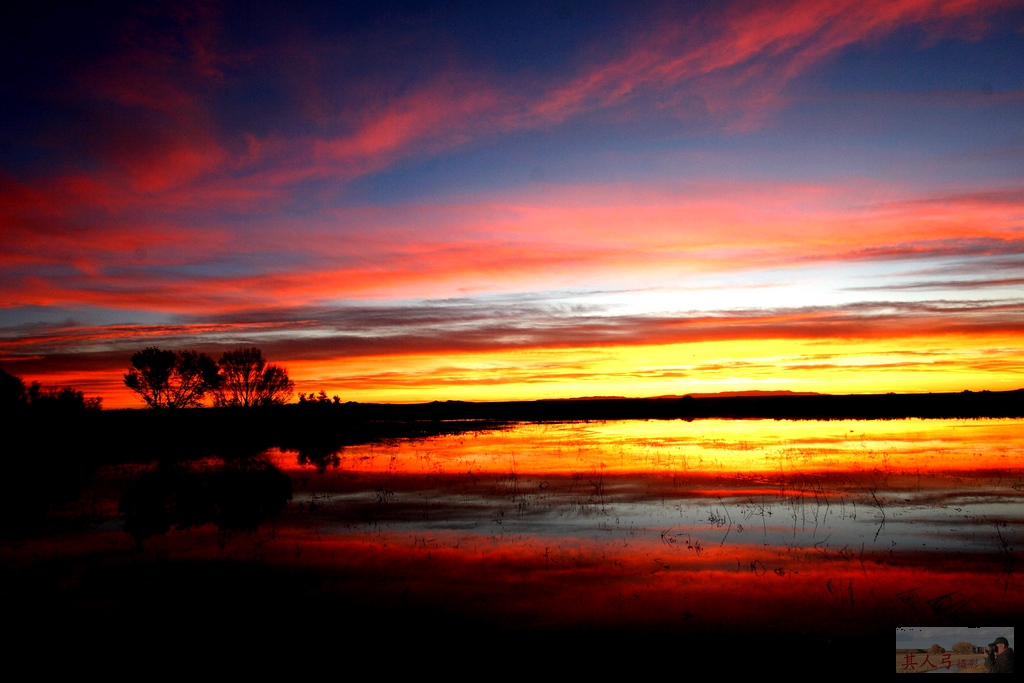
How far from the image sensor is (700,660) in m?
8.80

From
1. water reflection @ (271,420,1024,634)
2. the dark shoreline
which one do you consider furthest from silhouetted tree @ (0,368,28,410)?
the dark shoreline

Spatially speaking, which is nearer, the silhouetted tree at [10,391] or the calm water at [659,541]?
the calm water at [659,541]

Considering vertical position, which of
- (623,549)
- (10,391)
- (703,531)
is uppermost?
(10,391)

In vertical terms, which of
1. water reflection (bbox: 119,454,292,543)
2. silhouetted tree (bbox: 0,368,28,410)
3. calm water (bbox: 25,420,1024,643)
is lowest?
water reflection (bbox: 119,454,292,543)

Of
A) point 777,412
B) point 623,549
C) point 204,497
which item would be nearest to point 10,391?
point 204,497

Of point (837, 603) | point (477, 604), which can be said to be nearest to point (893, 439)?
point (837, 603)

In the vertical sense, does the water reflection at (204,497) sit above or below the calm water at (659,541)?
below

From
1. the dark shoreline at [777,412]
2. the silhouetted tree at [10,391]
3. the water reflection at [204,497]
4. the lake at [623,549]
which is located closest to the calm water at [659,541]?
the lake at [623,549]

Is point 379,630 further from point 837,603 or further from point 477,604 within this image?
point 837,603

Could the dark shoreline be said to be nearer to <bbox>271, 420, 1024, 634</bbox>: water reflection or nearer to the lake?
<bbox>271, 420, 1024, 634</bbox>: water reflection

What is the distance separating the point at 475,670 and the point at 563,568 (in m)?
5.08

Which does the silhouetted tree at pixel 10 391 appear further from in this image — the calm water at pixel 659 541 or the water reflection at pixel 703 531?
the water reflection at pixel 703 531

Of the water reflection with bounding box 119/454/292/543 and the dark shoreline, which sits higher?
the dark shoreline

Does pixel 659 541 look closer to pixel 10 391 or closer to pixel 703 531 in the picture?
pixel 703 531
